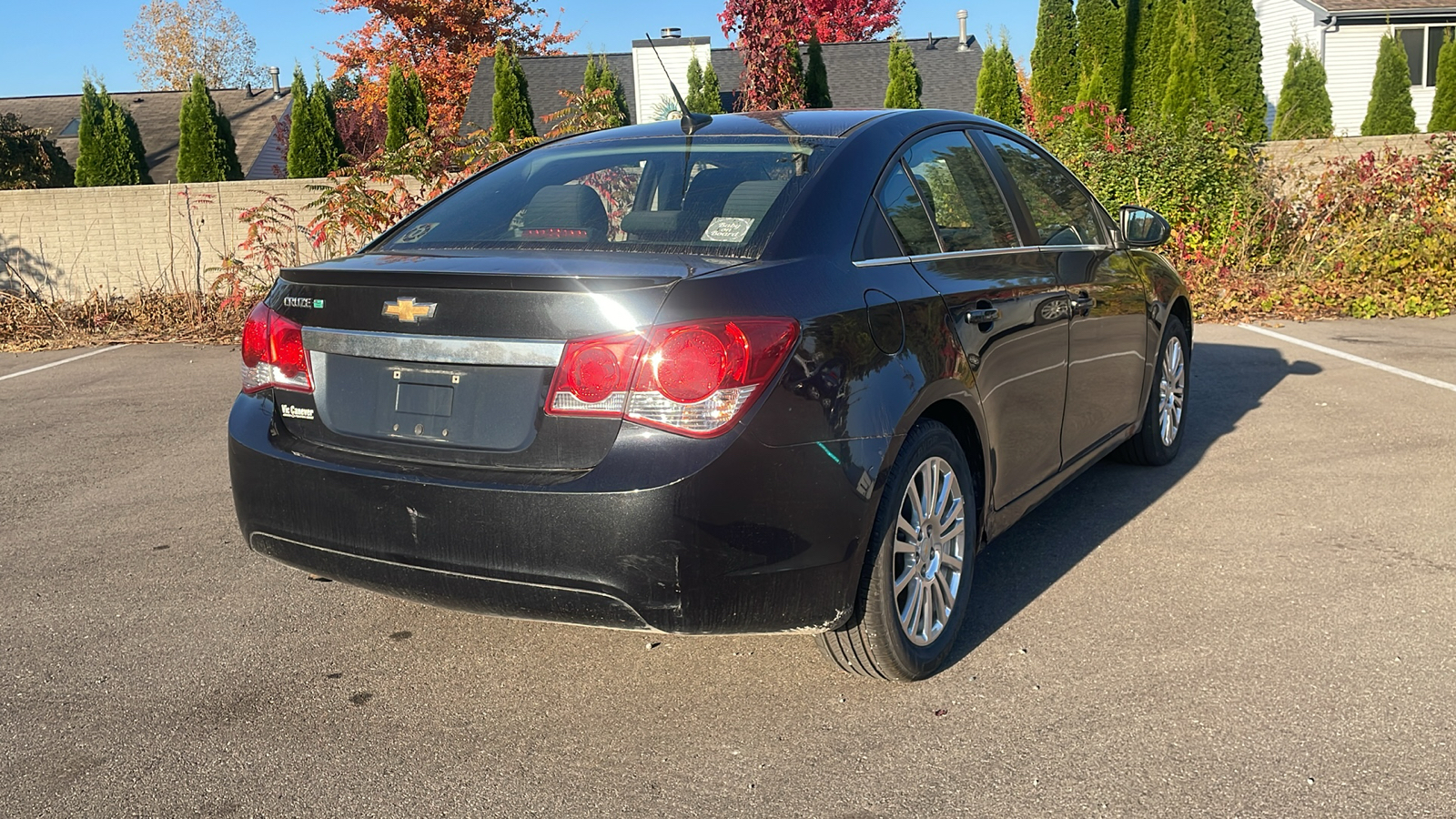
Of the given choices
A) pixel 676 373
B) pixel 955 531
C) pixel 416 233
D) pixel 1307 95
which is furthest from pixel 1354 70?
pixel 676 373

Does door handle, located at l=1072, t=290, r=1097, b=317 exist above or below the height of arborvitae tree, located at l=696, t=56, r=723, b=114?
below

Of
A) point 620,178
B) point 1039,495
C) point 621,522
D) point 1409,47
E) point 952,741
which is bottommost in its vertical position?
point 952,741

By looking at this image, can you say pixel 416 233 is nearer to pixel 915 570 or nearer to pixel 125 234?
pixel 915 570

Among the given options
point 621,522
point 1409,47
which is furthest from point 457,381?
point 1409,47

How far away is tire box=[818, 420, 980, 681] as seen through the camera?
10.4 ft

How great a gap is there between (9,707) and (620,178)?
7.61 ft

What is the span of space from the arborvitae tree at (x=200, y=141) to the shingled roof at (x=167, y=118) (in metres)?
16.4

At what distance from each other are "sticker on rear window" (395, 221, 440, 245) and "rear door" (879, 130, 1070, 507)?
4.53 ft

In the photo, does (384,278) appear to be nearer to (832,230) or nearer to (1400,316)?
(832,230)

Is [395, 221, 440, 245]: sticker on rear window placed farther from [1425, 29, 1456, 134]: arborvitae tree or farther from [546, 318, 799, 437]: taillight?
[1425, 29, 1456, 134]: arborvitae tree

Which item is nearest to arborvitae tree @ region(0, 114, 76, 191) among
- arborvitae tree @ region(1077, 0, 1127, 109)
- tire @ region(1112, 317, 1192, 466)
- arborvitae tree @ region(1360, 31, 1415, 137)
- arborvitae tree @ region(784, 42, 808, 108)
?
arborvitae tree @ region(784, 42, 808, 108)

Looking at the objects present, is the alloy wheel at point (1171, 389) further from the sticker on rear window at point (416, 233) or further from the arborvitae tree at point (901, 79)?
the arborvitae tree at point (901, 79)

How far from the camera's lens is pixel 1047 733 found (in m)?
3.09

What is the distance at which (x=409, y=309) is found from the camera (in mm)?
3010
